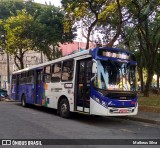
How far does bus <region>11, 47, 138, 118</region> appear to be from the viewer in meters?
11.7

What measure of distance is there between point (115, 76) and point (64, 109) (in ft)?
11.2

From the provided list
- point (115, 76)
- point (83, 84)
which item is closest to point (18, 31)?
point (83, 84)

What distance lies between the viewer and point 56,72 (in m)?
15.2

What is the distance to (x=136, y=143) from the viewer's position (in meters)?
8.46

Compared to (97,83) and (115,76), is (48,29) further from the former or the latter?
(97,83)

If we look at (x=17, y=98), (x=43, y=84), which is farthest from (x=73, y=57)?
(x=17, y=98)

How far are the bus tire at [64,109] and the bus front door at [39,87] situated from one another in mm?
2982

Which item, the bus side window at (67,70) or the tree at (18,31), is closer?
the bus side window at (67,70)

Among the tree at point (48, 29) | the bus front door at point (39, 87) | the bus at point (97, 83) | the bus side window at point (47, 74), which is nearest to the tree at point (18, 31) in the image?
the tree at point (48, 29)

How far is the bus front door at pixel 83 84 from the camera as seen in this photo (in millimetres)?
12219

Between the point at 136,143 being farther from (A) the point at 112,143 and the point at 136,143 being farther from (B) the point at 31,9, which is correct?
(B) the point at 31,9

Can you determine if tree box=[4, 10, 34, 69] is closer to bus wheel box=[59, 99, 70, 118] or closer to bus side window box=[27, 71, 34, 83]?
bus side window box=[27, 71, 34, 83]

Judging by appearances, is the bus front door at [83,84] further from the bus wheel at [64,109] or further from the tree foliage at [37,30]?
the tree foliage at [37,30]

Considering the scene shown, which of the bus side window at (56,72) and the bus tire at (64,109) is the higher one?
the bus side window at (56,72)
